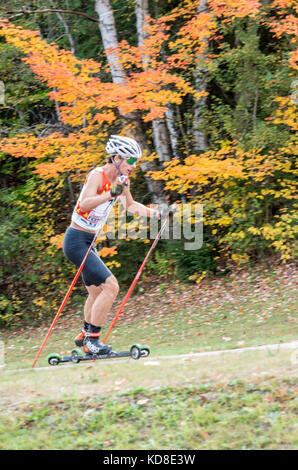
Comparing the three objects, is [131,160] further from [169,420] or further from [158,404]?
[169,420]

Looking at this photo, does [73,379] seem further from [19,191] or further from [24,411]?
[19,191]

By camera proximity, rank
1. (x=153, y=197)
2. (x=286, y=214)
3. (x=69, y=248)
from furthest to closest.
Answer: (x=153, y=197), (x=286, y=214), (x=69, y=248)

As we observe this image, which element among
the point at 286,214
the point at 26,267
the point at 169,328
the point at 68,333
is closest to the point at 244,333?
the point at 169,328

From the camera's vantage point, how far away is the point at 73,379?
5684 mm

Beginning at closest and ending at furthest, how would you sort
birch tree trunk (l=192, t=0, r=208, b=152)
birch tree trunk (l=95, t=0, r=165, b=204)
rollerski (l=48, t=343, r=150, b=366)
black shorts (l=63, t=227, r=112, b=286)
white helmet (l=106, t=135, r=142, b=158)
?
1. white helmet (l=106, t=135, r=142, b=158)
2. black shorts (l=63, t=227, r=112, b=286)
3. rollerski (l=48, t=343, r=150, b=366)
4. birch tree trunk (l=95, t=0, r=165, b=204)
5. birch tree trunk (l=192, t=0, r=208, b=152)

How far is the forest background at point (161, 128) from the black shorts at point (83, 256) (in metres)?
5.17

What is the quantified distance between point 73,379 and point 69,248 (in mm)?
1390

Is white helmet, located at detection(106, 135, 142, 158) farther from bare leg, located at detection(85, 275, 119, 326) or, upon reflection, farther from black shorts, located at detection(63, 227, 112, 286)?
bare leg, located at detection(85, 275, 119, 326)

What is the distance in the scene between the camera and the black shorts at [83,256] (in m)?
5.96

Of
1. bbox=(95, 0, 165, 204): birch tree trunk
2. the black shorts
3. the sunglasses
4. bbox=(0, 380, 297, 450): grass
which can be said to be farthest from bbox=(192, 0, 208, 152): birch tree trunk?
bbox=(0, 380, 297, 450): grass

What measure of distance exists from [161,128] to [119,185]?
26.3 feet

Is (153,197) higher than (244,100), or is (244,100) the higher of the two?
(244,100)

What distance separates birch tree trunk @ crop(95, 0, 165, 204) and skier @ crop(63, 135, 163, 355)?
627 centimetres

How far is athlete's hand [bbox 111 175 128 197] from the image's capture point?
564 centimetres
